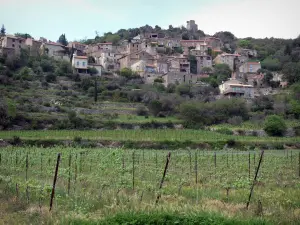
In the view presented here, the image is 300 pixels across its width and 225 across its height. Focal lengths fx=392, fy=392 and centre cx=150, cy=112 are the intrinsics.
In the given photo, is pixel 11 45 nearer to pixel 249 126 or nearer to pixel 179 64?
pixel 179 64

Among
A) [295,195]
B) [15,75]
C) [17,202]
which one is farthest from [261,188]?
[15,75]

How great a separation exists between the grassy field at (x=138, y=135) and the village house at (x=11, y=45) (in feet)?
111

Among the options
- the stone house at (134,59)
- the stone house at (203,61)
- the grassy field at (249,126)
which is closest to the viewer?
the grassy field at (249,126)

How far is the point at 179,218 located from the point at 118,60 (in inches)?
2841

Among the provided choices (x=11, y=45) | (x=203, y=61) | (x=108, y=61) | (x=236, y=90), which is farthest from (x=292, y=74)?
(x=11, y=45)

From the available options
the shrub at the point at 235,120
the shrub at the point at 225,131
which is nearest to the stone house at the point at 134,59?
the shrub at the point at 235,120

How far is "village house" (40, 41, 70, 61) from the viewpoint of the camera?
73188 millimetres

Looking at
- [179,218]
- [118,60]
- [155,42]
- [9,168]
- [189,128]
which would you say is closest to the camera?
[179,218]

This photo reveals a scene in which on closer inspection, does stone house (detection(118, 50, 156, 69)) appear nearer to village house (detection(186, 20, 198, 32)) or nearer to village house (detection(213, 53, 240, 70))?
village house (detection(213, 53, 240, 70))

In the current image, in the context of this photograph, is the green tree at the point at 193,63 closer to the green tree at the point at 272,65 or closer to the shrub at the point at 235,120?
the green tree at the point at 272,65

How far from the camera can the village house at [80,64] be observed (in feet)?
222

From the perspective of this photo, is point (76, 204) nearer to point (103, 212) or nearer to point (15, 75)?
point (103, 212)

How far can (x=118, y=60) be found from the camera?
258ft

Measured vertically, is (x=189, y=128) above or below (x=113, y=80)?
below
